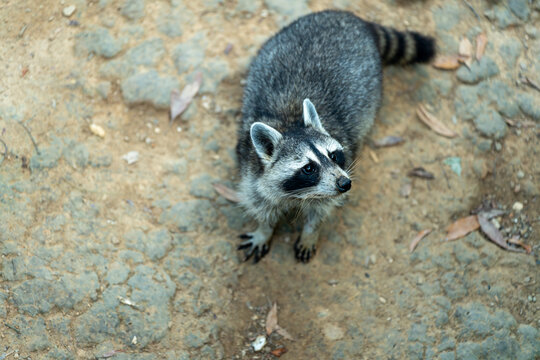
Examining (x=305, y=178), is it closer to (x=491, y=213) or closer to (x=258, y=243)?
(x=258, y=243)

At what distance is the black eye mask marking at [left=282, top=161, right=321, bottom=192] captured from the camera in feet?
12.1

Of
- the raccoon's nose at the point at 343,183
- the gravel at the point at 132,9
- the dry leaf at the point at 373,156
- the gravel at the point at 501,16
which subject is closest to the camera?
the raccoon's nose at the point at 343,183

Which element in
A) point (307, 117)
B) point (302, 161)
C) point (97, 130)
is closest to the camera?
point (302, 161)

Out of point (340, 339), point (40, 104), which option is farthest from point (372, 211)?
point (40, 104)

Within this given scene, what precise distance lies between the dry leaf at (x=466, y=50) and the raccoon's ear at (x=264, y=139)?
2631mm

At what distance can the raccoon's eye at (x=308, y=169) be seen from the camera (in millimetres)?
3703

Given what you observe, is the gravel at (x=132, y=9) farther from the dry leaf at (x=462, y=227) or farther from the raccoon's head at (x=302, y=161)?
the dry leaf at (x=462, y=227)

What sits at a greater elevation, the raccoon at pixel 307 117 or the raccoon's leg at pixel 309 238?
the raccoon at pixel 307 117

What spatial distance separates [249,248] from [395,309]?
133 cm

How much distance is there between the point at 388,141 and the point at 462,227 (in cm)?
108

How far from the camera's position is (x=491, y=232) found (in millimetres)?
4484

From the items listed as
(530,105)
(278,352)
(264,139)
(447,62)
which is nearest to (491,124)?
(530,105)

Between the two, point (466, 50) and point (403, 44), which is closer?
point (403, 44)

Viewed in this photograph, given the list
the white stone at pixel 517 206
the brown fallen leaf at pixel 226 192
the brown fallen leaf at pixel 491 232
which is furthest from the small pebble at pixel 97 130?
the white stone at pixel 517 206
